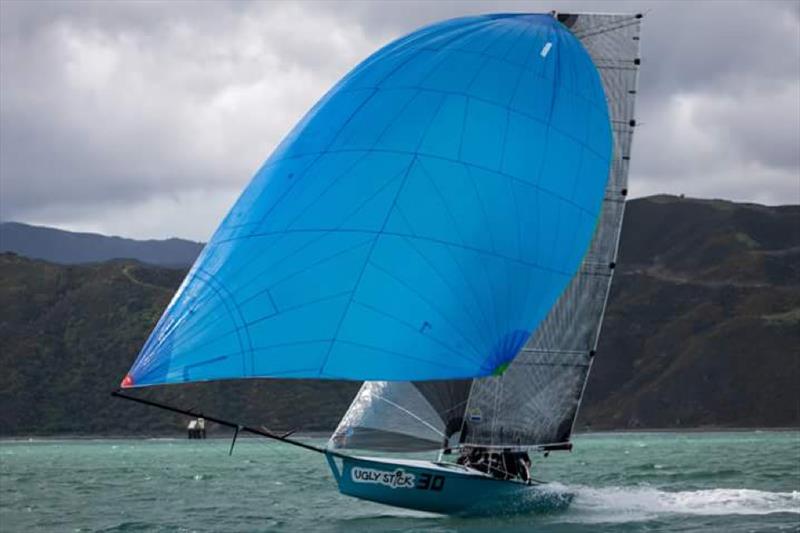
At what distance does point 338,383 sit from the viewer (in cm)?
13512

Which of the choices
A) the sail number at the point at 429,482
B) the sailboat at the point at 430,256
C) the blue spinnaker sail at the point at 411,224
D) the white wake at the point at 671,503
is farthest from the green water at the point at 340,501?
the blue spinnaker sail at the point at 411,224

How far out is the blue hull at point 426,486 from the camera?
22.1m

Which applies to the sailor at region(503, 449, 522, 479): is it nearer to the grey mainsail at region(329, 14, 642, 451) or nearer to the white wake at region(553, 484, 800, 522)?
the grey mainsail at region(329, 14, 642, 451)

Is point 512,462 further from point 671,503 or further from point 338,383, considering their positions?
point 338,383

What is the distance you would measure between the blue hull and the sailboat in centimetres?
3

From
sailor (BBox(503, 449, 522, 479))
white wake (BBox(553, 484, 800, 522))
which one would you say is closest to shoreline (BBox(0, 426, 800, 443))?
white wake (BBox(553, 484, 800, 522))

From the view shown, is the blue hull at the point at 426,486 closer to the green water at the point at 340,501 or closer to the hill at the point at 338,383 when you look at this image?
the green water at the point at 340,501

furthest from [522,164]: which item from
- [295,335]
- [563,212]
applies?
[295,335]

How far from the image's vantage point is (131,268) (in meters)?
145

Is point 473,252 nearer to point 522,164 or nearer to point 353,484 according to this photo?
point 522,164

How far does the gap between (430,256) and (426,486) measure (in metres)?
5.14

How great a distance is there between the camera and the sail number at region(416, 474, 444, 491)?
22172 mm

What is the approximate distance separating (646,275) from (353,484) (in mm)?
150848

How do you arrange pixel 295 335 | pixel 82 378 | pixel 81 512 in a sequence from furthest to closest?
pixel 82 378, pixel 81 512, pixel 295 335
